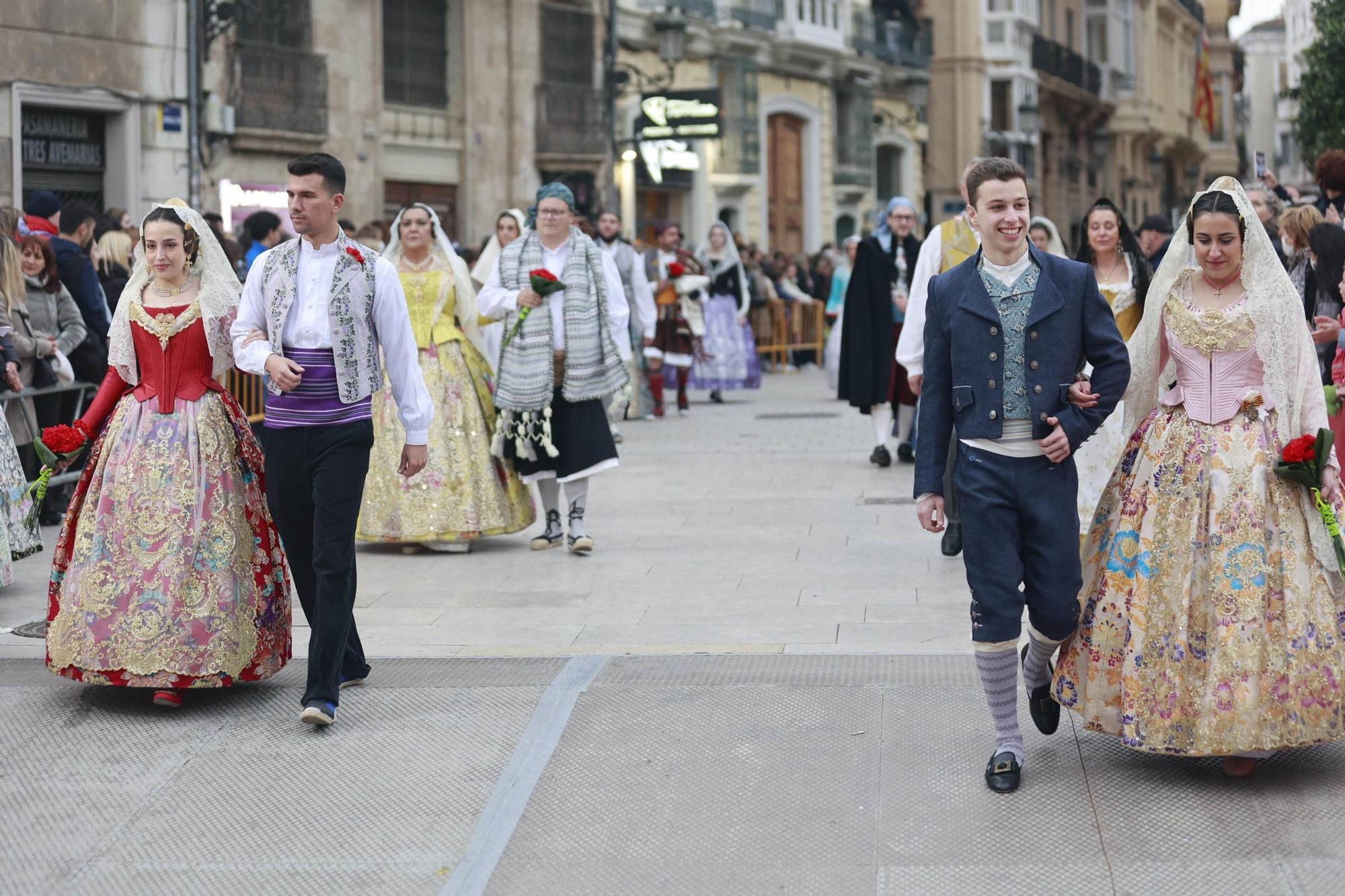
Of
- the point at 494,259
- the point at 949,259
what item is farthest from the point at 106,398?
the point at 494,259

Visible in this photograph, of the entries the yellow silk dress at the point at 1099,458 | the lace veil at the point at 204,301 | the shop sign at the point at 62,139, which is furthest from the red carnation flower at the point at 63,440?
the shop sign at the point at 62,139

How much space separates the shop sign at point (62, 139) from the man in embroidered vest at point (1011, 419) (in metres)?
14.6

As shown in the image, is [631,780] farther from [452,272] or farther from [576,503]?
[452,272]

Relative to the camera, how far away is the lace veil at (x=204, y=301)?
248 inches

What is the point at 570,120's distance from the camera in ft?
87.1

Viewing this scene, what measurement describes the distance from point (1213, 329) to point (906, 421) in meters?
8.06

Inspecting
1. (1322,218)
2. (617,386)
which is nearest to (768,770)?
(617,386)

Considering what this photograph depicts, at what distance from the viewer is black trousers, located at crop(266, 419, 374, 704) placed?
5.90 meters

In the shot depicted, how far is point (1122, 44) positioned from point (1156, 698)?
5408 centimetres

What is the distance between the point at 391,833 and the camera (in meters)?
5.00

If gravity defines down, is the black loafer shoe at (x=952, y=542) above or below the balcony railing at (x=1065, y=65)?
below

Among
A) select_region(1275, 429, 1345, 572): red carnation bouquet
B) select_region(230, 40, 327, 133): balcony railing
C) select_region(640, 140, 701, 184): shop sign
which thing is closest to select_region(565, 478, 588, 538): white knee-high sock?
select_region(1275, 429, 1345, 572): red carnation bouquet

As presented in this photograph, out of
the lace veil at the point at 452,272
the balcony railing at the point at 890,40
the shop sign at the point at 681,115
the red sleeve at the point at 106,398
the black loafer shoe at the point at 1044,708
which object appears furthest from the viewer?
the balcony railing at the point at 890,40

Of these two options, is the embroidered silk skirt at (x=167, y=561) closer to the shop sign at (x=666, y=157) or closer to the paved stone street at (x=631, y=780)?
the paved stone street at (x=631, y=780)
